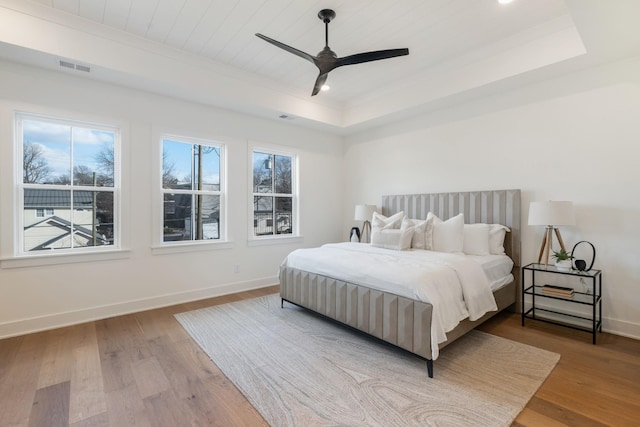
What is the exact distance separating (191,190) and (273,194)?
53.2 inches

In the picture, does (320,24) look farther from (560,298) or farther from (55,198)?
(560,298)

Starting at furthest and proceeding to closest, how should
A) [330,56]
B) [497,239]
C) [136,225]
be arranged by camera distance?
1. [136,225]
2. [497,239]
3. [330,56]

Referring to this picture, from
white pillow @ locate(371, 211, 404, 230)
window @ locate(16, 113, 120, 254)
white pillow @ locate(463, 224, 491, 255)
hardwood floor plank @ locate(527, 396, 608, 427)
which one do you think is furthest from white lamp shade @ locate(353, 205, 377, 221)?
window @ locate(16, 113, 120, 254)

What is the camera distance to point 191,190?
4.30 meters

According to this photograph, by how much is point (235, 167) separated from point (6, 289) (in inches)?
A: 112

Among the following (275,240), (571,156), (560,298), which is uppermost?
(571,156)

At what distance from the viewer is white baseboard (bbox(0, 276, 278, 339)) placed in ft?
10.0

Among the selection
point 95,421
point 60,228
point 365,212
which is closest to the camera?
point 95,421

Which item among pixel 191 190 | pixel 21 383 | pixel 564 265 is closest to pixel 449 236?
pixel 564 265

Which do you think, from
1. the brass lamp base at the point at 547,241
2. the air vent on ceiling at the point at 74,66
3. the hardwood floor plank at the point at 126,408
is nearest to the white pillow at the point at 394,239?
the brass lamp base at the point at 547,241

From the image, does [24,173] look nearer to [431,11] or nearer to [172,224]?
[172,224]

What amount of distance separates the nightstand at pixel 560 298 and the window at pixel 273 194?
11.7 feet

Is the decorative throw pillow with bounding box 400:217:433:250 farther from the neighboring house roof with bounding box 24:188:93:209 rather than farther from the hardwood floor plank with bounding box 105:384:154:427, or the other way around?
the neighboring house roof with bounding box 24:188:93:209

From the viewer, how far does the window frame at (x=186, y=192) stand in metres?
3.90
